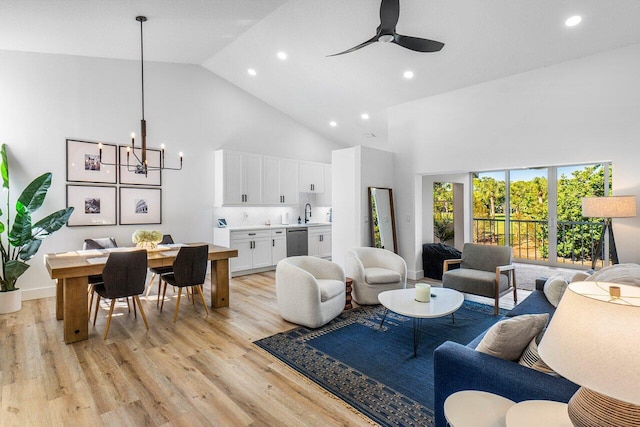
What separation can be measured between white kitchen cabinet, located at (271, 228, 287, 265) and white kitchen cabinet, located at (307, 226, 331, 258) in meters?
0.70

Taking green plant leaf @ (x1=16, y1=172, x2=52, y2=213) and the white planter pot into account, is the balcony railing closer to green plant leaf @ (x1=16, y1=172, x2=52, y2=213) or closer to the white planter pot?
green plant leaf @ (x1=16, y1=172, x2=52, y2=213)

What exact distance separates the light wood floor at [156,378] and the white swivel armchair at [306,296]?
24cm

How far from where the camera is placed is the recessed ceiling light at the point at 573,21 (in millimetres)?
3589

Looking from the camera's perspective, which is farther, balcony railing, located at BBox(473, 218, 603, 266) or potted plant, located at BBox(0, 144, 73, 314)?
balcony railing, located at BBox(473, 218, 603, 266)

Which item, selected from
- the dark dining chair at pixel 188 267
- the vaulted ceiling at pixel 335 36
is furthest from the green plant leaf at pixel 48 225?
the vaulted ceiling at pixel 335 36

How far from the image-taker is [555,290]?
3.08 m

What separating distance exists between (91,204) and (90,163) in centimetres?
63

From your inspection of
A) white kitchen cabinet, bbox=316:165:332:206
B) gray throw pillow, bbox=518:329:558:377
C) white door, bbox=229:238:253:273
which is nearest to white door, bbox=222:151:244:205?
white door, bbox=229:238:253:273

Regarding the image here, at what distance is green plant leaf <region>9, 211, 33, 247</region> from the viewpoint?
4.17 meters

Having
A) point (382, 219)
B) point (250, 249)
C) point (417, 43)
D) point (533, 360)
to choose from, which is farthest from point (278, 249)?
point (533, 360)

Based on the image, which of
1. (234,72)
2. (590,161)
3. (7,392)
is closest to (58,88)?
(234,72)

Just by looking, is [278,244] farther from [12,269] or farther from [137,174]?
[12,269]

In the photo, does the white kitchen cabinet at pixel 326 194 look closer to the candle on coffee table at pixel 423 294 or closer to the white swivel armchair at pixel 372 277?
the white swivel armchair at pixel 372 277

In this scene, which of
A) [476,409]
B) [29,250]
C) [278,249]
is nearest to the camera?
[476,409]
